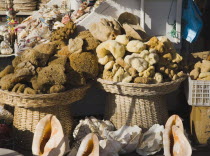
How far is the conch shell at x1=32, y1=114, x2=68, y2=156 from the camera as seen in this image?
3.03 meters

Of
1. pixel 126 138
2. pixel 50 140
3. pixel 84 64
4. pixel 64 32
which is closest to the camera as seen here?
pixel 50 140

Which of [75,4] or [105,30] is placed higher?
[75,4]

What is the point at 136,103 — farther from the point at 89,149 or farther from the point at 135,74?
the point at 89,149

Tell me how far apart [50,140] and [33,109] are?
0.48m

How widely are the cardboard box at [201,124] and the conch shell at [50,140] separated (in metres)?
1.40

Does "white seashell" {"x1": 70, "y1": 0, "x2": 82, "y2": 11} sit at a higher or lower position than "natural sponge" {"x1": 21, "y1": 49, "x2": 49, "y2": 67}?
higher

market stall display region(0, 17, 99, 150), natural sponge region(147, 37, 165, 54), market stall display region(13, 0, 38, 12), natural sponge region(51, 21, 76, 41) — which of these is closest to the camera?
market stall display region(0, 17, 99, 150)

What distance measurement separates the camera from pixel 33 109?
3.42 meters

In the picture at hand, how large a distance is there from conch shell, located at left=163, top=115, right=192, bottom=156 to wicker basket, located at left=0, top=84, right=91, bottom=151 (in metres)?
0.94

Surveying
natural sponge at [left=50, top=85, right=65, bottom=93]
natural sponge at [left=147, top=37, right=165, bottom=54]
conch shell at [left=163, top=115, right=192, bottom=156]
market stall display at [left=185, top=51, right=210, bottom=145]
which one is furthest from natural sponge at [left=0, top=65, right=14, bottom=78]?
market stall display at [left=185, top=51, right=210, bottom=145]

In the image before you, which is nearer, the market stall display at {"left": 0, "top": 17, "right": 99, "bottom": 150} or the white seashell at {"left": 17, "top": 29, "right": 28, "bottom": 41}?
the market stall display at {"left": 0, "top": 17, "right": 99, "bottom": 150}

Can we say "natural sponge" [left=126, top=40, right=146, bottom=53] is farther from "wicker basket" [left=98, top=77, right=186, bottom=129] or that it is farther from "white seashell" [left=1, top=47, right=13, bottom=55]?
"white seashell" [left=1, top=47, right=13, bottom=55]

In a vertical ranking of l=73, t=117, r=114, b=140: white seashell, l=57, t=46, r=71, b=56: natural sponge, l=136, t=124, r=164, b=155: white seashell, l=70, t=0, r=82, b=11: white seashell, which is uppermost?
l=70, t=0, r=82, b=11: white seashell

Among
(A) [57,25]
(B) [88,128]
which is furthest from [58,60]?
(A) [57,25]
